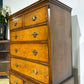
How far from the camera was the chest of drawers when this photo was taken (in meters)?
0.94

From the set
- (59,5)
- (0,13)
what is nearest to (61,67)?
(59,5)

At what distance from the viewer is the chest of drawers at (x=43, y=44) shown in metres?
0.94

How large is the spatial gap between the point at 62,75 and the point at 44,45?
43 centimetres

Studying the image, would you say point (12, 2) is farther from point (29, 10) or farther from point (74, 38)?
point (74, 38)

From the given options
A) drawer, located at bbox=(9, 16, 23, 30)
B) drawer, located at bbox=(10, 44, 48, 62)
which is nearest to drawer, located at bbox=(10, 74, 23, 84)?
drawer, located at bbox=(10, 44, 48, 62)

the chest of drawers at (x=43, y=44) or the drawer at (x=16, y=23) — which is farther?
the drawer at (x=16, y=23)

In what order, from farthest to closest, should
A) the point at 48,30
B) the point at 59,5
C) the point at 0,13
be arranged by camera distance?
the point at 0,13 → the point at 59,5 → the point at 48,30

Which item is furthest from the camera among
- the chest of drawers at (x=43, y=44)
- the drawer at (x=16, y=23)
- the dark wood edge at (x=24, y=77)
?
the drawer at (x=16, y=23)

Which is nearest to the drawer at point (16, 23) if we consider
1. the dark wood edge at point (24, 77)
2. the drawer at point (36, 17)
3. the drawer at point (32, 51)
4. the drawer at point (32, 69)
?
the drawer at point (36, 17)

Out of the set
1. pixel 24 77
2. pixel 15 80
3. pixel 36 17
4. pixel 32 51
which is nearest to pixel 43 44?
pixel 32 51

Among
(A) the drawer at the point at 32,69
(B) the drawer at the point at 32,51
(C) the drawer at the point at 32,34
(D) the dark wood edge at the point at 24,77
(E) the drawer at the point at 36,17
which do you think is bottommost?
(D) the dark wood edge at the point at 24,77

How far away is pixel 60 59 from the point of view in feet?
→ 3.44

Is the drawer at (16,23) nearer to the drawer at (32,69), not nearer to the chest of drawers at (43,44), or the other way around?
the chest of drawers at (43,44)

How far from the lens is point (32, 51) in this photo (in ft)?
3.62
